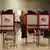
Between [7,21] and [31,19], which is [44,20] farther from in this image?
[7,21]

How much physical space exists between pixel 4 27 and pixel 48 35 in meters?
0.26

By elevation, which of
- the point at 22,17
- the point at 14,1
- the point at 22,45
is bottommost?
the point at 22,45

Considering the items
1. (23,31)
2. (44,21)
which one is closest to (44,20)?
(44,21)

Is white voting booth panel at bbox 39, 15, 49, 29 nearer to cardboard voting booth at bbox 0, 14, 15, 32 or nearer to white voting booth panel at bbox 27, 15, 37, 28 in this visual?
white voting booth panel at bbox 27, 15, 37, 28

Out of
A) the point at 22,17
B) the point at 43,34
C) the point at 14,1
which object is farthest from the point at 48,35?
the point at 14,1

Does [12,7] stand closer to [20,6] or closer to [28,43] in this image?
[20,6]

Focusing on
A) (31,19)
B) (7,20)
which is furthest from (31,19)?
(7,20)

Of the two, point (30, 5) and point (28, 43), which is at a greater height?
point (30, 5)

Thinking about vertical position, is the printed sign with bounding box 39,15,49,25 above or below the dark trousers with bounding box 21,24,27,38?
above

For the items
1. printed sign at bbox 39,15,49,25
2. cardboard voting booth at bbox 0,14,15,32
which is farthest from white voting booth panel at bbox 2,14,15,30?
printed sign at bbox 39,15,49,25

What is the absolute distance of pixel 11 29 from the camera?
738 millimetres

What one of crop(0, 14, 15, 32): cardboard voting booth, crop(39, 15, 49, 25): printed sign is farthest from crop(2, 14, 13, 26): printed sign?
crop(39, 15, 49, 25): printed sign

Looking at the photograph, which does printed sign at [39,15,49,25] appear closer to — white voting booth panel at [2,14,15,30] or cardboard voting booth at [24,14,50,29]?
cardboard voting booth at [24,14,50,29]

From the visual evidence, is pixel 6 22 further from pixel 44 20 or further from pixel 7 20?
pixel 44 20
